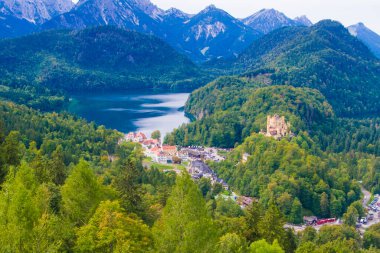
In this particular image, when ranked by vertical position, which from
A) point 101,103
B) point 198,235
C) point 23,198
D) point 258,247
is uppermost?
point 23,198

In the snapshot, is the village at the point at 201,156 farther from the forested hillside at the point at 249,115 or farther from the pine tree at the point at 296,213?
the forested hillside at the point at 249,115

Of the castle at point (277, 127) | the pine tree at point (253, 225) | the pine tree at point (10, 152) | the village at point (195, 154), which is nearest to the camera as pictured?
the pine tree at point (253, 225)

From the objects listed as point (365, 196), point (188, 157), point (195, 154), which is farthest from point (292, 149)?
point (195, 154)

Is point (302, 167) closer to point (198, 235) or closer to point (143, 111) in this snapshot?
point (198, 235)

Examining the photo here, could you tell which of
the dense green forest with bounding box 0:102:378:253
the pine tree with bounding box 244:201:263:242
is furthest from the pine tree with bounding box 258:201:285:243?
the pine tree with bounding box 244:201:263:242

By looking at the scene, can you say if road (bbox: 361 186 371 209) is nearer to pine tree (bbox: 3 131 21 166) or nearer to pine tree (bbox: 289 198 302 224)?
pine tree (bbox: 289 198 302 224)

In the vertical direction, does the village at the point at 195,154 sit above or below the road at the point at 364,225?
above

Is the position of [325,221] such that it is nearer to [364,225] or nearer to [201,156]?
[364,225]

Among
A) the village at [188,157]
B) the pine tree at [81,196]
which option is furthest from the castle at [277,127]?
the pine tree at [81,196]

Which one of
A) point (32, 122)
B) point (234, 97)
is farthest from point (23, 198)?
point (234, 97)
